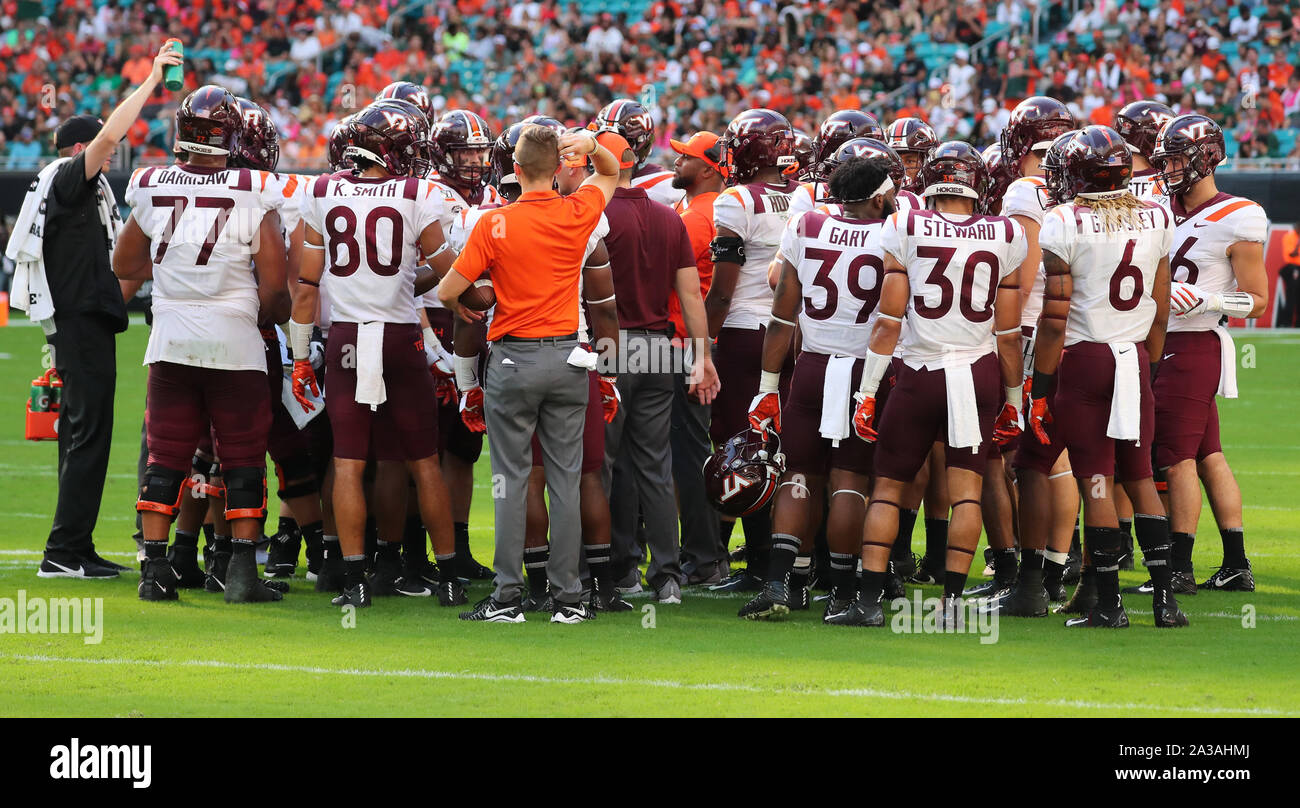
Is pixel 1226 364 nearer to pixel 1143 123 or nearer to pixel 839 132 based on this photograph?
pixel 1143 123

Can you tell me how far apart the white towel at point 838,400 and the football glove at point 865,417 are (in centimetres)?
22

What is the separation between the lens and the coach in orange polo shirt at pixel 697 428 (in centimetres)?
876

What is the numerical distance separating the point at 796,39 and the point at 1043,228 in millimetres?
22147

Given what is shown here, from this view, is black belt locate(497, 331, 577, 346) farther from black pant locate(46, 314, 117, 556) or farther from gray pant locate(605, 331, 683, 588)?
black pant locate(46, 314, 117, 556)

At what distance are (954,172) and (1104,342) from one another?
3.28 feet

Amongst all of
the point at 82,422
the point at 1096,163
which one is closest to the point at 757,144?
the point at 1096,163

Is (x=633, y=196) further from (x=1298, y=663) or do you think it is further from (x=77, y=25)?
(x=77, y=25)

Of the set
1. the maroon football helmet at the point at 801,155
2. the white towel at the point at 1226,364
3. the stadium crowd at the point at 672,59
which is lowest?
the white towel at the point at 1226,364

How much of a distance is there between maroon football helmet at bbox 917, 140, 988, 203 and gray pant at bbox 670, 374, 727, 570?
1991mm

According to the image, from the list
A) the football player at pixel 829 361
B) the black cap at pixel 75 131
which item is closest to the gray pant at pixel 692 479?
the football player at pixel 829 361

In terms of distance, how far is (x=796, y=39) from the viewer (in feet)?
94.0

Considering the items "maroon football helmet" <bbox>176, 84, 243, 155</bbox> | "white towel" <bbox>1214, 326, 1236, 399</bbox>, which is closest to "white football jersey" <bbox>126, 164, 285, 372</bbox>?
"maroon football helmet" <bbox>176, 84, 243, 155</bbox>

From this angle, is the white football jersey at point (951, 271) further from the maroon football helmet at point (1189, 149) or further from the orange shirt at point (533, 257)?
the maroon football helmet at point (1189, 149)
